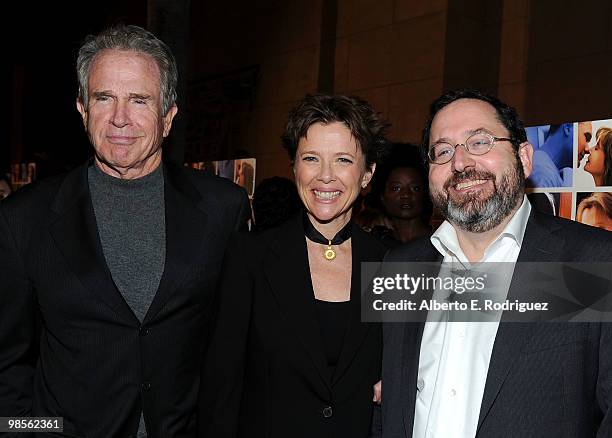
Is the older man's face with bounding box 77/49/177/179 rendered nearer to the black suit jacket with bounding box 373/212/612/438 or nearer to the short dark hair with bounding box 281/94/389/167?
the short dark hair with bounding box 281/94/389/167

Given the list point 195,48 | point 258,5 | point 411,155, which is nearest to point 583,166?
point 411,155

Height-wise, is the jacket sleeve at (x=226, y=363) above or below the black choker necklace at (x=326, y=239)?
below

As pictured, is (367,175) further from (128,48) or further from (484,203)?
(128,48)

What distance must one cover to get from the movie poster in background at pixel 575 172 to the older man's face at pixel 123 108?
A: 2.69 m

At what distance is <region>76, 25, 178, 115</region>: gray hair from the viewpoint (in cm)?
224

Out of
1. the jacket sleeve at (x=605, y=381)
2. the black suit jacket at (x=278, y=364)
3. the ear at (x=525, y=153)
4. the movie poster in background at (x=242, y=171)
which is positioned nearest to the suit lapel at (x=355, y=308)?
the black suit jacket at (x=278, y=364)

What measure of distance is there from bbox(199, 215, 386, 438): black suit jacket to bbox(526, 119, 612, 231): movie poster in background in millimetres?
2057

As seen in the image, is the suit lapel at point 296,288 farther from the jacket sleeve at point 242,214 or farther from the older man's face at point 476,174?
the older man's face at point 476,174

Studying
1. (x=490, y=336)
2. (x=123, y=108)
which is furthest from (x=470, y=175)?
(x=123, y=108)

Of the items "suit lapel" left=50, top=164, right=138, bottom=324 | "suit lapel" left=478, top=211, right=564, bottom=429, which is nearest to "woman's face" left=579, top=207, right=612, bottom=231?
"suit lapel" left=478, top=211, right=564, bottom=429

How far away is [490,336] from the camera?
6.07 ft

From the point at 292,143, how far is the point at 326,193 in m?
0.30

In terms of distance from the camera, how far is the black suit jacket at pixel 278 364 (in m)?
2.21

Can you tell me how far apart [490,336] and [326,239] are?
3.04ft
